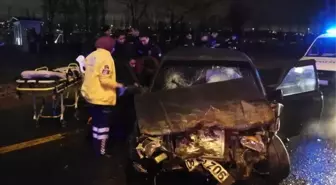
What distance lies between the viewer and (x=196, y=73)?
552 cm

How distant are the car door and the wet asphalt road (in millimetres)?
391

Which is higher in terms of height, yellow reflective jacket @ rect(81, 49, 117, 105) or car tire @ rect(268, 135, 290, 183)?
yellow reflective jacket @ rect(81, 49, 117, 105)

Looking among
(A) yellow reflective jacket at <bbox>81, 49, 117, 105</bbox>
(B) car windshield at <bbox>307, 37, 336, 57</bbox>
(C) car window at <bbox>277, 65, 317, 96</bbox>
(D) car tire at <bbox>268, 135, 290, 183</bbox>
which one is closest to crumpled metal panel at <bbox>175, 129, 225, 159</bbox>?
(D) car tire at <bbox>268, 135, 290, 183</bbox>

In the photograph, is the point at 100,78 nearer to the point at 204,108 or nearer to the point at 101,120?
the point at 101,120

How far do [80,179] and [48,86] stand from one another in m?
2.54

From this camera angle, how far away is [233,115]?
430 centimetres

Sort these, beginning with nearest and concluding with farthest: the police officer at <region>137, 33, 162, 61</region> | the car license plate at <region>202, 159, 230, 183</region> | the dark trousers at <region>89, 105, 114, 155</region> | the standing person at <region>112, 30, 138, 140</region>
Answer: the car license plate at <region>202, 159, 230, 183</region> → the dark trousers at <region>89, 105, 114, 155</region> → the standing person at <region>112, 30, 138, 140</region> → the police officer at <region>137, 33, 162, 61</region>

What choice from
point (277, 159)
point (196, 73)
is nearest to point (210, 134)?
point (277, 159)

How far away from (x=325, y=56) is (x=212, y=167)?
9.73 metres

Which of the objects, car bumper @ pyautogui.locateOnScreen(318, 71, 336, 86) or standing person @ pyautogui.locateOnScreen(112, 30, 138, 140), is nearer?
standing person @ pyautogui.locateOnScreen(112, 30, 138, 140)

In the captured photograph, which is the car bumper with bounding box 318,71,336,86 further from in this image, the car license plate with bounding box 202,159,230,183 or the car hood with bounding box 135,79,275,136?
the car license plate with bounding box 202,159,230,183

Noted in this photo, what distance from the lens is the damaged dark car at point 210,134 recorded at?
4.18 meters

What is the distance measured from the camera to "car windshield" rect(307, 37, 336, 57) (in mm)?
12891

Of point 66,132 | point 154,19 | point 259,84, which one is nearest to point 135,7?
point 154,19
